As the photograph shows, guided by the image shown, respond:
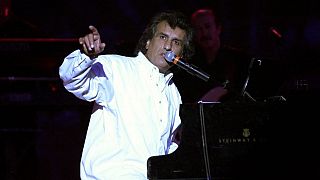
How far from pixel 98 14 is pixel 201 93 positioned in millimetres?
3037

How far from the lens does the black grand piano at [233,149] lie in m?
2.93

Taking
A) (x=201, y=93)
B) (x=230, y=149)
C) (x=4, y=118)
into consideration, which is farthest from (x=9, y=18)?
(x=230, y=149)

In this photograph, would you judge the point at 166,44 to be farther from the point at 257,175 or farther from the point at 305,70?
the point at 305,70

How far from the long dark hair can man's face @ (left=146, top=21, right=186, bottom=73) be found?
0.13 feet

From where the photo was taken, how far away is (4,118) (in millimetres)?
5145

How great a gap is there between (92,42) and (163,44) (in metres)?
0.95

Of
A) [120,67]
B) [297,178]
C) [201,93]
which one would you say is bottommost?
[297,178]

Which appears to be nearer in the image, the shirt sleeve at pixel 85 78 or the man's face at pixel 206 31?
the shirt sleeve at pixel 85 78

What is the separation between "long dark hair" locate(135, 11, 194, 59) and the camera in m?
3.92

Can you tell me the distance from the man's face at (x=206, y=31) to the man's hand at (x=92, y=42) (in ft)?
9.46

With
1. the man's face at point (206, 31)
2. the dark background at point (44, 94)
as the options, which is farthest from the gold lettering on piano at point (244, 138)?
the man's face at point (206, 31)

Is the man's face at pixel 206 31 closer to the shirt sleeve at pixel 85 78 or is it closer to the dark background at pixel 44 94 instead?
the dark background at pixel 44 94

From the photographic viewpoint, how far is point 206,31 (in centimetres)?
582

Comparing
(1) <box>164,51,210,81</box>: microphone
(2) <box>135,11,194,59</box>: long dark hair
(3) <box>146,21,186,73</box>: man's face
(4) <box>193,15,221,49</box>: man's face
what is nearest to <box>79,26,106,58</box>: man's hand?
(1) <box>164,51,210,81</box>: microphone
